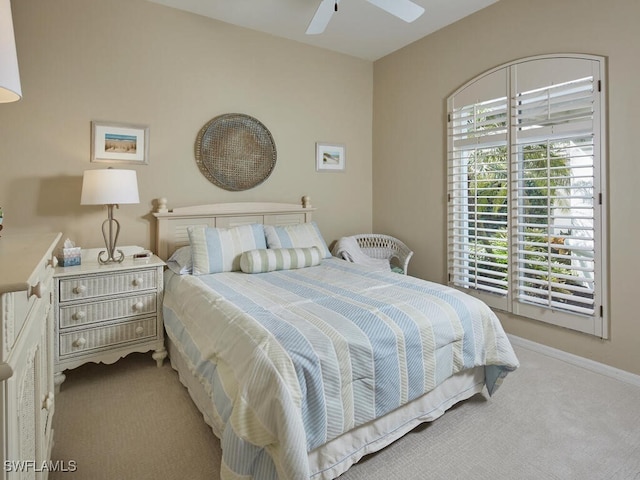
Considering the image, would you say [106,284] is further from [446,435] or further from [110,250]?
[446,435]

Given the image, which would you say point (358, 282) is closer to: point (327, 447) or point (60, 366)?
point (327, 447)

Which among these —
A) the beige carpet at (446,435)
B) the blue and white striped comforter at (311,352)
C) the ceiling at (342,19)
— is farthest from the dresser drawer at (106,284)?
the ceiling at (342,19)

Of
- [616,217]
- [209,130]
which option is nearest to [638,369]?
[616,217]

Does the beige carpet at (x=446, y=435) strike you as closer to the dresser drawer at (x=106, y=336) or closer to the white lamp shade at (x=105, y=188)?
the dresser drawer at (x=106, y=336)

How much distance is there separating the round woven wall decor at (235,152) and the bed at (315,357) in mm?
859

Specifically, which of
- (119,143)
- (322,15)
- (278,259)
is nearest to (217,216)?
(278,259)

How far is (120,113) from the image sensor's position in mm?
2941

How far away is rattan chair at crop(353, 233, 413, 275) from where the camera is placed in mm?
3897

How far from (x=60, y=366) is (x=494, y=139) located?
140 inches

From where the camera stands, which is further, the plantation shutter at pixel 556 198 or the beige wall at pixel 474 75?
the plantation shutter at pixel 556 198

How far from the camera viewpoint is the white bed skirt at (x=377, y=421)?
153 centimetres

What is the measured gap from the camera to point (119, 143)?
2.94 metres

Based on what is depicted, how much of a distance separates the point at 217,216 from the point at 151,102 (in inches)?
41.9

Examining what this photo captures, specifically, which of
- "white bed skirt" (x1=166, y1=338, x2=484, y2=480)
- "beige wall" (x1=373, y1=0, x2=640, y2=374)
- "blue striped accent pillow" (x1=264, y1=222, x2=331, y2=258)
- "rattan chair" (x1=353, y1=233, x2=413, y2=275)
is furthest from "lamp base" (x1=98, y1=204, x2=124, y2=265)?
"beige wall" (x1=373, y1=0, x2=640, y2=374)
